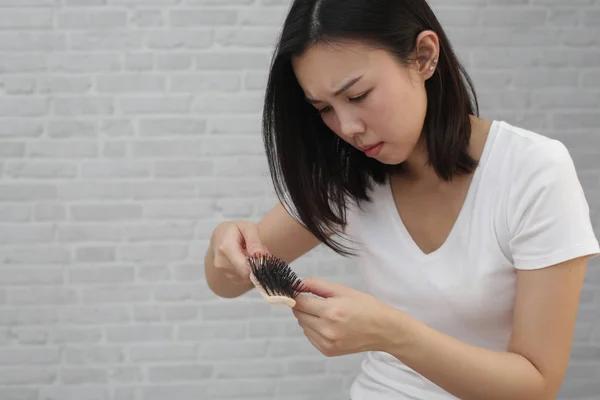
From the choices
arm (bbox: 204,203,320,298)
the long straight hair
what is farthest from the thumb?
arm (bbox: 204,203,320,298)

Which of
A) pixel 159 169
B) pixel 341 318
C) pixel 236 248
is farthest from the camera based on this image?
pixel 159 169

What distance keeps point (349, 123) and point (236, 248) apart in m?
0.27

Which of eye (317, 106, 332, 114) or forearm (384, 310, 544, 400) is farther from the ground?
eye (317, 106, 332, 114)

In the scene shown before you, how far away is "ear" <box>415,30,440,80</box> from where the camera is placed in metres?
0.98

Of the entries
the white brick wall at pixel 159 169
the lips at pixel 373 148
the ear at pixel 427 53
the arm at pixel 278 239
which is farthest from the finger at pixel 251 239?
the white brick wall at pixel 159 169

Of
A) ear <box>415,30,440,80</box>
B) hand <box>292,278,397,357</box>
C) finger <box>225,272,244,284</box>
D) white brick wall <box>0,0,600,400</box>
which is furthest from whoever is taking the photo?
white brick wall <box>0,0,600,400</box>

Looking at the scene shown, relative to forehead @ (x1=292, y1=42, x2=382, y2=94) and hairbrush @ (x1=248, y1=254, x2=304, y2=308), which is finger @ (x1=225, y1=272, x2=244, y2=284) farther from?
forehead @ (x1=292, y1=42, x2=382, y2=94)

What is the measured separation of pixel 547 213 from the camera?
96 centimetres

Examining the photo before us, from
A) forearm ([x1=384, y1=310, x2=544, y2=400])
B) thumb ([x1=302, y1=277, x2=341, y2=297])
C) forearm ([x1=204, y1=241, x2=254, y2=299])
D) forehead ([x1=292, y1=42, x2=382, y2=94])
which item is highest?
forehead ([x1=292, y1=42, x2=382, y2=94])

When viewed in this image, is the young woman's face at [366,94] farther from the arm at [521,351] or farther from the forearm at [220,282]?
the forearm at [220,282]

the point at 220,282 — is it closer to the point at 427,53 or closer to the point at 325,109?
the point at 325,109

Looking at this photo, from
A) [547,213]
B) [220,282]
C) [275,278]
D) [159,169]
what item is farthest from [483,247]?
[159,169]

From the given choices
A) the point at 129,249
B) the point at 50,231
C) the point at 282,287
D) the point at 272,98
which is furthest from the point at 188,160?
the point at 282,287

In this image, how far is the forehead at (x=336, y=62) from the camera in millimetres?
925
